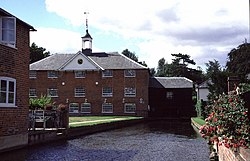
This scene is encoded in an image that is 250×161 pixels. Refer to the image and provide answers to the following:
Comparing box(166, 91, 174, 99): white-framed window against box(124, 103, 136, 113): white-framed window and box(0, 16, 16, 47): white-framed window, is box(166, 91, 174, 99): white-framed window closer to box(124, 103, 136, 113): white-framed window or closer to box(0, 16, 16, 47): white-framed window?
box(124, 103, 136, 113): white-framed window

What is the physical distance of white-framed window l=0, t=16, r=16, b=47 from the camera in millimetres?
14302

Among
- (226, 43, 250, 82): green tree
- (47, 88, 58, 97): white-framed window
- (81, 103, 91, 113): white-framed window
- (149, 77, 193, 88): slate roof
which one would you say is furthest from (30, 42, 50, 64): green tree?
(226, 43, 250, 82): green tree

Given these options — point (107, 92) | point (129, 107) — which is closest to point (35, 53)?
point (107, 92)

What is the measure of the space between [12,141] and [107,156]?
4.32 meters

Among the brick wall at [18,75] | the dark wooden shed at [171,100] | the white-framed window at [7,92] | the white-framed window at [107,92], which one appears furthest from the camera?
the dark wooden shed at [171,100]

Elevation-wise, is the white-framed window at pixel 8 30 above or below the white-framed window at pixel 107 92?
above

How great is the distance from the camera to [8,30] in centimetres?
1443

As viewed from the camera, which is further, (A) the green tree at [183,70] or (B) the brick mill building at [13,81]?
(A) the green tree at [183,70]

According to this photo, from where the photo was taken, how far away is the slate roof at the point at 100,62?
4872 centimetres

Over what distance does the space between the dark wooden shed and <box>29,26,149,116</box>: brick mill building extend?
12.6 feet

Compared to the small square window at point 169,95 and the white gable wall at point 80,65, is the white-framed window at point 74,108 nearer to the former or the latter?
the white gable wall at point 80,65

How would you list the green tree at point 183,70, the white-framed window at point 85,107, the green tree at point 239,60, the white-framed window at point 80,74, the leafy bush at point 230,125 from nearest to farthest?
the leafy bush at point 230,125, the white-framed window at point 85,107, the white-framed window at point 80,74, the green tree at point 239,60, the green tree at point 183,70

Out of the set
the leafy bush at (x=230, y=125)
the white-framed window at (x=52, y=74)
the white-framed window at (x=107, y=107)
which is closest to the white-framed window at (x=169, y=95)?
the white-framed window at (x=107, y=107)

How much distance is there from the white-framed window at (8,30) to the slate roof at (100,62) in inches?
1334
